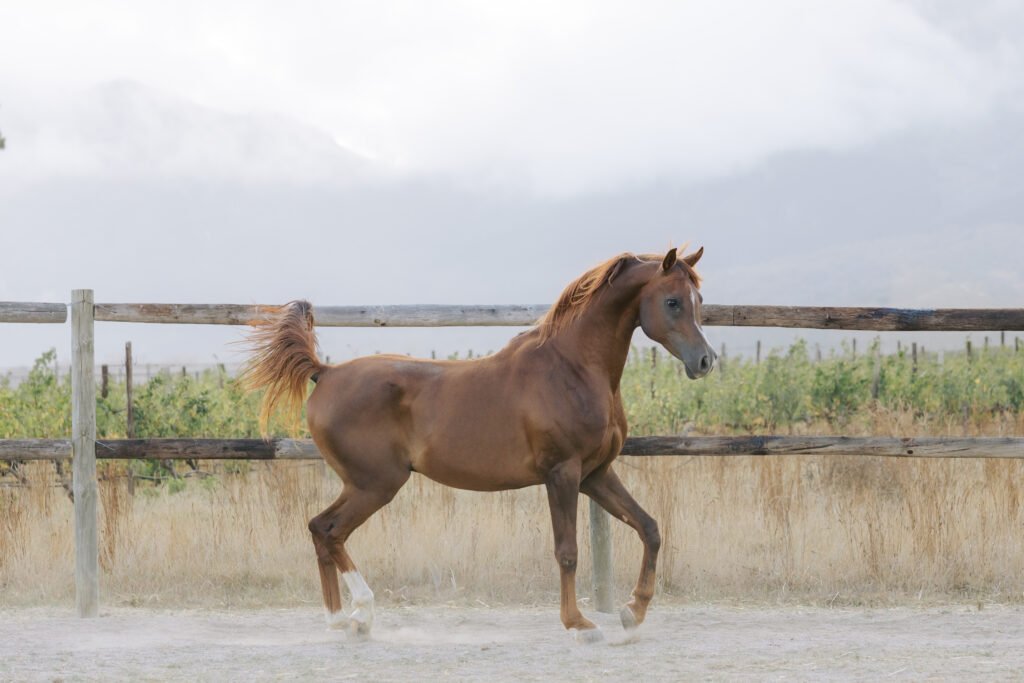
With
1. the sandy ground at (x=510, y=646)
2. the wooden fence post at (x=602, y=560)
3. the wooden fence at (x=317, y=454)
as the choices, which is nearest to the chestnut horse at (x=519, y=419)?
the sandy ground at (x=510, y=646)

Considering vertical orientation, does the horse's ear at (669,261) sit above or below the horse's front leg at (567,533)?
above

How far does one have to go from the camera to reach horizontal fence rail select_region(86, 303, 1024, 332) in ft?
21.4

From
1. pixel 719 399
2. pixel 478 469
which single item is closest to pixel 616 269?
pixel 478 469

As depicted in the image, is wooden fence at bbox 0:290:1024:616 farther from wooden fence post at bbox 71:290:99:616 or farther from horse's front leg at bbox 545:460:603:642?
horse's front leg at bbox 545:460:603:642

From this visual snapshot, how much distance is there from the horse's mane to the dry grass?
192 centimetres

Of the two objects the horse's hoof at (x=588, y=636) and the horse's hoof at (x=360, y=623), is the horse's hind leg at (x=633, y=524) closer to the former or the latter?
the horse's hoof at (x=588, y=636)

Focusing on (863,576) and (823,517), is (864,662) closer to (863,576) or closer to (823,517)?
(863,576)

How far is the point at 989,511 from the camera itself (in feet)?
24.1

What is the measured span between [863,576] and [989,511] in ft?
3.14

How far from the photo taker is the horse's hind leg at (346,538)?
5832 millimetres

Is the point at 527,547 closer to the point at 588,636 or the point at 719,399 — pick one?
the point at 588,636

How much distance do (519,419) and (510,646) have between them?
3.59 feet

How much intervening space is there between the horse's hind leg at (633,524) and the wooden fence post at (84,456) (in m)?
2.85

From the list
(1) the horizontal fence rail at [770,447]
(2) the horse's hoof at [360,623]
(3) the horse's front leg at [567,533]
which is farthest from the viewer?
(1) the horizontal fence rail at [770,447]
